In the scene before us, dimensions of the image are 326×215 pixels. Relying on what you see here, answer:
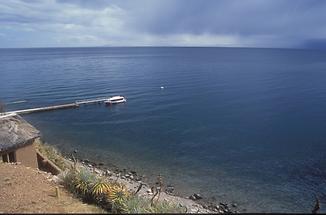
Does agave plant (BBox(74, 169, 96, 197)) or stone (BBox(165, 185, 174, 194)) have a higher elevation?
agave plant (BBox(74, 169, 96, 197))

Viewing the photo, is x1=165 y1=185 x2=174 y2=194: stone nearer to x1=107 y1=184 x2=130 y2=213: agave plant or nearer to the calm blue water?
the calm blue water

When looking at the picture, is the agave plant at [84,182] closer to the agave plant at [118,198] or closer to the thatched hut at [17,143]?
the agave plant at [118,198]

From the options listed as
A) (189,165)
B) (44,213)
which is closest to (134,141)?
(189,165)

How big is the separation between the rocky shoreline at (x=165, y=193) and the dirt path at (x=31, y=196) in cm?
507

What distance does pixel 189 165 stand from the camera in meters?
34.4

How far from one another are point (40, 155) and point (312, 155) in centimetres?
2710

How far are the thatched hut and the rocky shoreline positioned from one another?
16.7 feet

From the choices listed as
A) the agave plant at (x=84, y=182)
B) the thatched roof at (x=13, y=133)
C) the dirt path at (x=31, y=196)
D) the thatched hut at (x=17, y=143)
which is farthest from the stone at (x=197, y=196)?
the thatched roof at (x=13, y=133)

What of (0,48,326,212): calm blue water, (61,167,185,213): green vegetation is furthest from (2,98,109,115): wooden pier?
(61,167,185,213): green vegetation

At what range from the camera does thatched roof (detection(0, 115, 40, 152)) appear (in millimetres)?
25328

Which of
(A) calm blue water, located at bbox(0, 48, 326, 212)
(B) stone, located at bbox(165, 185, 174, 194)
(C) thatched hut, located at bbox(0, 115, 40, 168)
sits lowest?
(B) stone, located at bbox(165, 185, 174, 194)

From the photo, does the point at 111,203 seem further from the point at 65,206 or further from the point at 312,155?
the point at 312,155

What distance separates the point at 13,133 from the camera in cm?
2622

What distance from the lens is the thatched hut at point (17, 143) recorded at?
25.3 m
